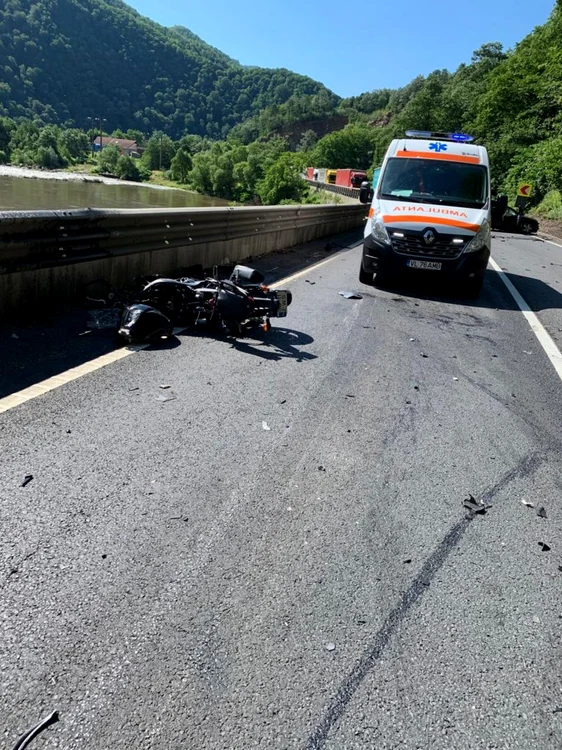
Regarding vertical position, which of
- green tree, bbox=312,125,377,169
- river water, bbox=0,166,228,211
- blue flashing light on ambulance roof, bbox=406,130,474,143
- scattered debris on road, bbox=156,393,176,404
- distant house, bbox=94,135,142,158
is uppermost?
green tree, bbox=312,125,377,169

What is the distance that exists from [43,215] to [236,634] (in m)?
4.90

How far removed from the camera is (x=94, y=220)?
21.1ft

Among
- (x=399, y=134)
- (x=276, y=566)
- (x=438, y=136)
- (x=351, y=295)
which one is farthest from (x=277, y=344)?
(x=399, y=134)

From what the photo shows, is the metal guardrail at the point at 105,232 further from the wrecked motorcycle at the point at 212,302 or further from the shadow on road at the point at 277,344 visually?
the shadow on road at the point at 277,344

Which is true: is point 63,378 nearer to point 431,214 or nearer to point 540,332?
point 540,332

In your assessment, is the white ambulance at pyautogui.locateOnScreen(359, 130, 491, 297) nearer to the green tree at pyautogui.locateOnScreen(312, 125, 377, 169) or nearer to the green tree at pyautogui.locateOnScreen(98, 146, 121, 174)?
the green tree at pyautogui.locateOnScreen(98, 146, 121, 174)

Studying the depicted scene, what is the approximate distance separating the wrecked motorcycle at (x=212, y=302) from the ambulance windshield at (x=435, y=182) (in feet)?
16.7

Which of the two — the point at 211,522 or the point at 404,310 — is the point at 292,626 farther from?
the point at 404,310

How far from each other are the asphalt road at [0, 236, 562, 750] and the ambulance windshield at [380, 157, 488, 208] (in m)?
6.13

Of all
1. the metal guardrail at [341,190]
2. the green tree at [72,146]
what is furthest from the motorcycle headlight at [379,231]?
the green tree at [72,146]

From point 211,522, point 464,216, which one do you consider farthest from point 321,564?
point 464,216

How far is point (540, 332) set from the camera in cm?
769

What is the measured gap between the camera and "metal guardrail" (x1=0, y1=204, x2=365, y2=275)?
17.4 ft

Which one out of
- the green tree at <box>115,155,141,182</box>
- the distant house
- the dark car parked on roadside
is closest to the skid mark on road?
the dark car parked on roadside
